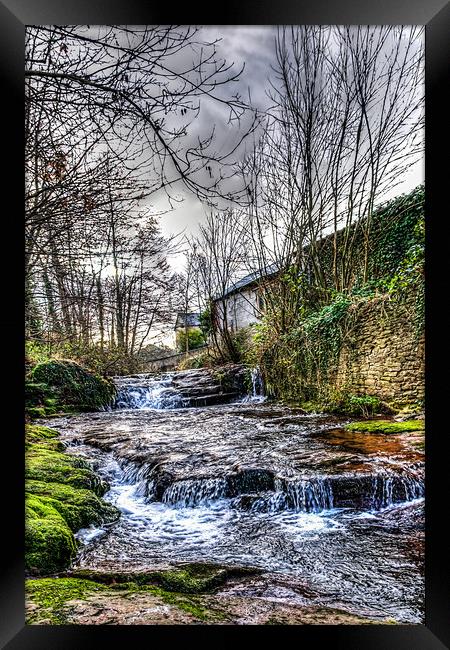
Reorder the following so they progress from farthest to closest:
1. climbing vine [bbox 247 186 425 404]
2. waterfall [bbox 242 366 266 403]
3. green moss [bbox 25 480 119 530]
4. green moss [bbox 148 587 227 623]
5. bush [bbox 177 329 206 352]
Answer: waterfall [bbox 242 366 266 403]
bush [bbox 177 329 206 352]
climbing vine [bbox 247 186 425 404]
green moss [bbox 25 480 119 530]
green moss [bbox 148 587 227 623]

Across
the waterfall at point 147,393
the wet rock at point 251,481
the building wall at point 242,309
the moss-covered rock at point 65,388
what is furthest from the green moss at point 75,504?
the building wall at point 242,309

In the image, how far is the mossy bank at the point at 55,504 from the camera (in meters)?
1.87

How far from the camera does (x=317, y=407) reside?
4.32 meters

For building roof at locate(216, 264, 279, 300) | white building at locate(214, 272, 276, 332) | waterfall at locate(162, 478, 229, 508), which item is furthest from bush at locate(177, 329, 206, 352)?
waterfall at locate(162, 478, 229, 508)

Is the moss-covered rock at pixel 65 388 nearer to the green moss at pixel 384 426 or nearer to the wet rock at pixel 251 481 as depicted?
the wet rock at pixel 251 481

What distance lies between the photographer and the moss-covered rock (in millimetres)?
3596

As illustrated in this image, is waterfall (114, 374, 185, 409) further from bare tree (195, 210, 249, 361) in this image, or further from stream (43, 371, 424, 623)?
bare tree (195, 210, 249, 361)

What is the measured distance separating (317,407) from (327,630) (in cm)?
295

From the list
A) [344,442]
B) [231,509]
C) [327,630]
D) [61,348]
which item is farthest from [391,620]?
[61,348]

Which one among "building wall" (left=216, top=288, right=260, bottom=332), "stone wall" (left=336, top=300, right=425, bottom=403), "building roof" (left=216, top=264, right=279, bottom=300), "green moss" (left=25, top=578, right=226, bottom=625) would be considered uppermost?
"building roof" (left=216, top=264, right=279, bottom=300)

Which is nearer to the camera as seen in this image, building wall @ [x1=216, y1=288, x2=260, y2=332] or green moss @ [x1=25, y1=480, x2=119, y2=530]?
green moss @ [x1=25, y1=480, x2=119, y2=530]

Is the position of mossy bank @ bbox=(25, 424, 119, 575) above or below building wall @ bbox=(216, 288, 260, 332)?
below

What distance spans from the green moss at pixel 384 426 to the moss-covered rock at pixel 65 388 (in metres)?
2.85

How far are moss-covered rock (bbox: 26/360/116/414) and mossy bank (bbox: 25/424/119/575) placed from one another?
60 cm
